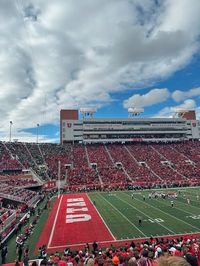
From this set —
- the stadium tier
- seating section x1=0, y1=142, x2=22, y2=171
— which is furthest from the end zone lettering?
the stadium tier

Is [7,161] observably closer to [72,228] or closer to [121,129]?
[72,228]

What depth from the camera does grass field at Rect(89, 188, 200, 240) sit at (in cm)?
1794

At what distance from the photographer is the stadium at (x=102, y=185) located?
1775cm

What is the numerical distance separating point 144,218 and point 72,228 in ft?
23.2

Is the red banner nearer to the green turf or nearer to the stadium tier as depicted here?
the green turf

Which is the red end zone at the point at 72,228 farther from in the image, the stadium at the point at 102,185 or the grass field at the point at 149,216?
the grass field at the point at 149,216

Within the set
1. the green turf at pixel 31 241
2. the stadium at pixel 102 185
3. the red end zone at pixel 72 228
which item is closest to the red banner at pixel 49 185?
the stadium at pixel 102 185

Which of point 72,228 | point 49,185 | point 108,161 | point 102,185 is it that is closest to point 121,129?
point 108,161

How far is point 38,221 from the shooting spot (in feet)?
73.4

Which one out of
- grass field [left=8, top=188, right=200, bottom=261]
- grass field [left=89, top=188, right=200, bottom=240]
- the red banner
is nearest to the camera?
grass field [left=8, top=188, right=200, bottom=261]

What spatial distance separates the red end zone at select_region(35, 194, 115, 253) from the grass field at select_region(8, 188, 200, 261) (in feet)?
1.43

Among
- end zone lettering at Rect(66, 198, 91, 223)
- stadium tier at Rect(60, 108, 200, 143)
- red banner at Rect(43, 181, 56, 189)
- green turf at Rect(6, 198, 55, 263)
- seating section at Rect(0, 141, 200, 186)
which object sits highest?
stadium tier at Rect(60, 108, 200, 143)

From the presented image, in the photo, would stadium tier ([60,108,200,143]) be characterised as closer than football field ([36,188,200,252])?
No

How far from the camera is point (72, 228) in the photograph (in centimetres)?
2002
